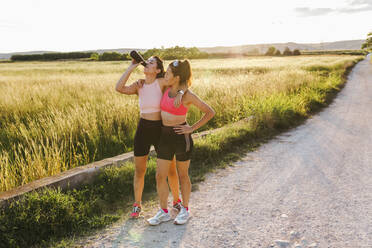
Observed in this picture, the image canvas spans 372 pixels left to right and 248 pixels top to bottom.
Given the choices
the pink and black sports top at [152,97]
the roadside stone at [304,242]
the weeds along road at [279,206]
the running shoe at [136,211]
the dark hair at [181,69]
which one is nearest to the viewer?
the roadside stone at [304,242]

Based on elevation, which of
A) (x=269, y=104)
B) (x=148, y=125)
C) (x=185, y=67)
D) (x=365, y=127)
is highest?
(x=185, y=67)

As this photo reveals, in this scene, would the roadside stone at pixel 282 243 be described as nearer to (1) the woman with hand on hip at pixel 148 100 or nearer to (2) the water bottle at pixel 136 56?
(1) the woman with hand on hip at pixel 148 100

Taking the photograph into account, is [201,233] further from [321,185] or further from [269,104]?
[269,104]

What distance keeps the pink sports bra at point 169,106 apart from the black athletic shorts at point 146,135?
0.67ft

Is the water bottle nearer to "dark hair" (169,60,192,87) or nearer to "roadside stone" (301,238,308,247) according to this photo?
"dark hair" (169,60,192,87)

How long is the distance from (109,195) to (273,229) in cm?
198

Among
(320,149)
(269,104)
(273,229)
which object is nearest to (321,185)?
(273,229)

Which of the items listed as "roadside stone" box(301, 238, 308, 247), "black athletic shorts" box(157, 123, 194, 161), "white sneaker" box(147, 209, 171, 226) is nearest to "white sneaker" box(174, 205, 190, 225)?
"white sneaker" box(147, 209, 171, 226)

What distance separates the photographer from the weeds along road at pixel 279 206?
306 cm

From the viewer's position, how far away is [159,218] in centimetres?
342

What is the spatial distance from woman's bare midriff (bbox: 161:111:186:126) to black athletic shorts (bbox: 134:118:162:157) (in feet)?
0.42

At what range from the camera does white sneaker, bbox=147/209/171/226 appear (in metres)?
3.36

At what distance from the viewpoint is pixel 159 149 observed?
3301mm

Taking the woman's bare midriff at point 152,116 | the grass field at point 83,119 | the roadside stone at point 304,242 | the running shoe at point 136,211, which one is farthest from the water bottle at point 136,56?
the roadside stone at point 304,242
